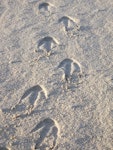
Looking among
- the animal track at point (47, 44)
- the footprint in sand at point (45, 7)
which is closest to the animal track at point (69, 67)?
the animal track at point (47, 44)

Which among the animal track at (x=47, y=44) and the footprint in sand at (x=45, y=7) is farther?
the footprint in sand at (x=45, y=7)

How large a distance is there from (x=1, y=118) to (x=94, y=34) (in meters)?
1.06

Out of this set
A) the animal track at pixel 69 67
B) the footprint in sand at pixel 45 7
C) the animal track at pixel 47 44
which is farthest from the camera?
the footprint in sand at pixel 45 7

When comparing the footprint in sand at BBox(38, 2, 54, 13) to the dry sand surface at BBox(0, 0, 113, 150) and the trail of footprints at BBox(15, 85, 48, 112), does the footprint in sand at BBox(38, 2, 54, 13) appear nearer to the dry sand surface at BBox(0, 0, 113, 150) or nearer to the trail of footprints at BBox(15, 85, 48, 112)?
the dry sand surface at BBox(0, 0, 113, 150)

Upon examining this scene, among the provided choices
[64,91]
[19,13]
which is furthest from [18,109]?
[19,13]

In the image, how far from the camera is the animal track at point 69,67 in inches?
98.3

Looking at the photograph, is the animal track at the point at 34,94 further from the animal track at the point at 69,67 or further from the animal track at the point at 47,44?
the animal track at the point at 47,44

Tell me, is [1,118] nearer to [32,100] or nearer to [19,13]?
[32,100]

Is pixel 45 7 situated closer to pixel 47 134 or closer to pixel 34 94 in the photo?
pixel 34 94

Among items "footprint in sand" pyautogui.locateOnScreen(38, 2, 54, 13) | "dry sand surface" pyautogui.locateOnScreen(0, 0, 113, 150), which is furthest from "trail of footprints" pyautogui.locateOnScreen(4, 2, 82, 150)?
"footprint in sand" pyautogui.locateOnScreen(38, 2, 54, 13)

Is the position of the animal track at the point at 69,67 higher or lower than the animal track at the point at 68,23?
lower

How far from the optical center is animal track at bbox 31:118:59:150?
209 cm

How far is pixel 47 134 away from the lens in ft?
7.10

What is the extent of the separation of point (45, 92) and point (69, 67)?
300 mm
